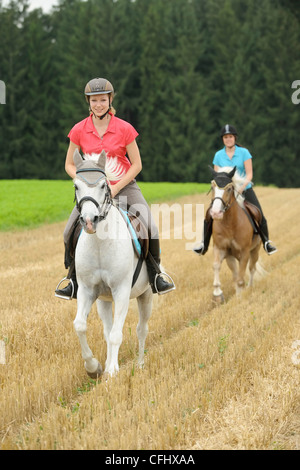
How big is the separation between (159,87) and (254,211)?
40612 millimetres

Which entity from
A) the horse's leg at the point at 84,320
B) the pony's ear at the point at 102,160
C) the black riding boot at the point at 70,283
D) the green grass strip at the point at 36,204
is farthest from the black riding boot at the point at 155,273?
the green grass strip at the point at 36,204

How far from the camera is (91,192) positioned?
4312 millimetres

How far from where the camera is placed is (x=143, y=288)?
5.61m

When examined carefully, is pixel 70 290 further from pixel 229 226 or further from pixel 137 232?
pixel 229 226

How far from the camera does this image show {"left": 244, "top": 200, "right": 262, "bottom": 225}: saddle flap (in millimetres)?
9449

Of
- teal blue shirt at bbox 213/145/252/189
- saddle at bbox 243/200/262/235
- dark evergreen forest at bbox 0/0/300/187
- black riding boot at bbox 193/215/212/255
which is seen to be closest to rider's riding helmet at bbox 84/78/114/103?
teal blue shirt at bbox 213/145/252/189

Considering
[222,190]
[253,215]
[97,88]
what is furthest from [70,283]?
[253,215]

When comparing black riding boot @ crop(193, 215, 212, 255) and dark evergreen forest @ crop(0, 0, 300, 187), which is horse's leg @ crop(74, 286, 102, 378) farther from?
dark evergreen forest @ crop(0, 0, 300, 187)

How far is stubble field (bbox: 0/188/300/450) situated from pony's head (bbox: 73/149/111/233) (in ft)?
4.64

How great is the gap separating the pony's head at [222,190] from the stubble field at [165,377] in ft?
4.56

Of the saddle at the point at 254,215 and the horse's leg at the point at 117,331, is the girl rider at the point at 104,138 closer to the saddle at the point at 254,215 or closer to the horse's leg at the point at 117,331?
the horse's leg at the point at 117,331

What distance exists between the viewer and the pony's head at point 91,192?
4.20m

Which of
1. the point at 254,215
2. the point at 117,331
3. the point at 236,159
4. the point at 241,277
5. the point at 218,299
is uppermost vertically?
the point at 236,159

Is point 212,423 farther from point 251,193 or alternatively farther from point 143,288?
point 251,193
